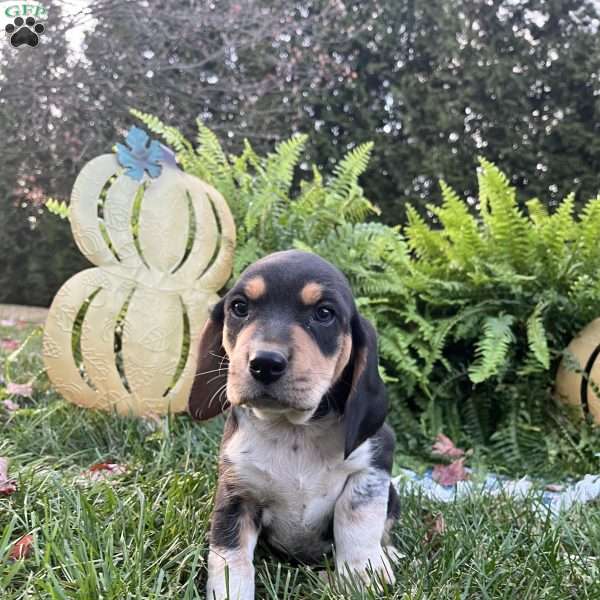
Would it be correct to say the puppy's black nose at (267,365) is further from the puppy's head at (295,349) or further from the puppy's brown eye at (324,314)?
the puppy's brown eye at (324,314)

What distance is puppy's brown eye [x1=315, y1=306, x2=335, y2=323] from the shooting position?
2564mm

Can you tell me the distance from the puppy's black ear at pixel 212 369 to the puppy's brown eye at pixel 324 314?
1.68 ft

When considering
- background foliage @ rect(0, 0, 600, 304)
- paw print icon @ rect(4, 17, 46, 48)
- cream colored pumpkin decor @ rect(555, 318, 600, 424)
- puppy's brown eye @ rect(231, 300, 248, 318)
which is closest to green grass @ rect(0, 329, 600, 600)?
puppy's brown eye @ rect(231, 300, 248, 318)

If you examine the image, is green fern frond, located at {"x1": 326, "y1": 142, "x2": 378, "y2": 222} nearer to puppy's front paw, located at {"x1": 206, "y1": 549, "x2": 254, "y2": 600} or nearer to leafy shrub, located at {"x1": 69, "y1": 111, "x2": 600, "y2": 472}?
leafy shrub, located at {"x1": 69, "y1": 111, "x2": 600, "y2": 472}

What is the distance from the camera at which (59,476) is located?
3.33 meters

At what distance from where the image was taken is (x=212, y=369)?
2914mm

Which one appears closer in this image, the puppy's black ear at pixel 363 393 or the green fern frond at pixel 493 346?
the puppy's black ear at pixel 363 393

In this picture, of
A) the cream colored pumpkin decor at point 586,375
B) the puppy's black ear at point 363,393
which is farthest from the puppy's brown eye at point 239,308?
the cream colored pumpkin decor at point 586,375

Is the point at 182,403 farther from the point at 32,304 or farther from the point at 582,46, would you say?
the point at 582,46

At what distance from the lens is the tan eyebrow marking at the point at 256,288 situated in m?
2.55

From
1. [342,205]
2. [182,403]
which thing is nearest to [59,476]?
[182,403]

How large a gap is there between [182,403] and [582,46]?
9071mm

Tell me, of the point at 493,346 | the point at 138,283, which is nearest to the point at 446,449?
the point at 493,346

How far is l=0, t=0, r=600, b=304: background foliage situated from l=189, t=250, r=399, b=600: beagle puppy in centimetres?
814
